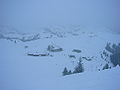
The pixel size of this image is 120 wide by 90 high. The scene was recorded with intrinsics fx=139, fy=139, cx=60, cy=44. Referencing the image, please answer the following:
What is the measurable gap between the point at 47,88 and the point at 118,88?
4227 millimetres

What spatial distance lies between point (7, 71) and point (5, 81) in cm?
270

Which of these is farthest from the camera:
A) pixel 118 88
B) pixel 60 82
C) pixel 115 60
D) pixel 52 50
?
pixel 52 50

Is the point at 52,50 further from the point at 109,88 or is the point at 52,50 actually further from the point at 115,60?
the point at 109,88

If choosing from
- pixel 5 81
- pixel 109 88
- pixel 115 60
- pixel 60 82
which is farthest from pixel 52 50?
pixel 109 88

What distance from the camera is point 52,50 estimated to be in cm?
3347

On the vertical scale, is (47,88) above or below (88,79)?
below

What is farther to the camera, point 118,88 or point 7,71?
point 7,71

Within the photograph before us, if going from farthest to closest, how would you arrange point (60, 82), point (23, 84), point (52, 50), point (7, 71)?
point (52, 50), point (7, 71), point (23, 84), point (60, 82)

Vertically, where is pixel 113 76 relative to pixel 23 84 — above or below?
above

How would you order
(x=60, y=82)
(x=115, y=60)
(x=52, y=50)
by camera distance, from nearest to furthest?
1. (x=60, y=82)
2. (x=115, y=60)
3. (x=52, y=50)

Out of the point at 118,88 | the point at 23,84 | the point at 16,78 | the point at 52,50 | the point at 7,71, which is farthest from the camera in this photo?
the point at 52,50

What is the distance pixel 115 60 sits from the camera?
31.3 meters

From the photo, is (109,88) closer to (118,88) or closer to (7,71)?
(118,88)

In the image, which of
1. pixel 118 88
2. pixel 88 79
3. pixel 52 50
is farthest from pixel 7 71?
pixel 52 50
